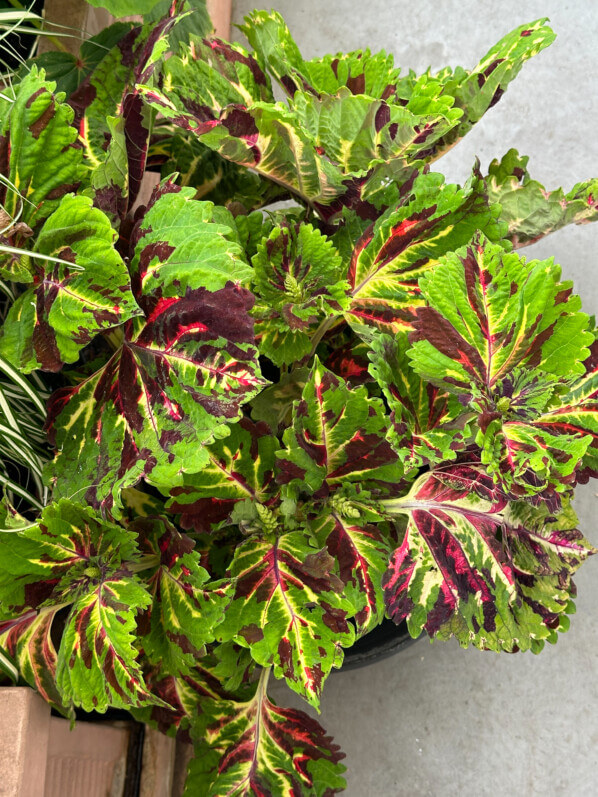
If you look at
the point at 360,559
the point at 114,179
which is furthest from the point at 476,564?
the point at 114,179

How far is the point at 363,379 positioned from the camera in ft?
2.40

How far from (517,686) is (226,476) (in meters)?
0.67

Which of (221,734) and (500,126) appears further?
(500,126)

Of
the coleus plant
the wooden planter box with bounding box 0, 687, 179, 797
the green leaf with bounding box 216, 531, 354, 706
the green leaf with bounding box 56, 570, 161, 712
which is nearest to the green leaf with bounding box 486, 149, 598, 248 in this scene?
the coleus plant

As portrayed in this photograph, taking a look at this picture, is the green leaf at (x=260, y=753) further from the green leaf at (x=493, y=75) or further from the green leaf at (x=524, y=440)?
the green leaf at (x=493, y=75)

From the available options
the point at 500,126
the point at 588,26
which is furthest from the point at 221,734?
the point at 588,26

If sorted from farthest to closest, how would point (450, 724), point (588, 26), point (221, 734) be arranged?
point (588, 26) < point (450, 724) < point (221, 734)

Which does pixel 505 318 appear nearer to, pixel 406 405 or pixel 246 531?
pixel 406 405

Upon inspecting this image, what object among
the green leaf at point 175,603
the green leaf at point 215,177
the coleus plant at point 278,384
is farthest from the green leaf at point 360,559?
the green leaf at point 215,177

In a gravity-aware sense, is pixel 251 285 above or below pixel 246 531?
above

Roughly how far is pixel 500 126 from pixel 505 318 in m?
0.79

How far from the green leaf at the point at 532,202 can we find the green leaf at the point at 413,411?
0.21 m

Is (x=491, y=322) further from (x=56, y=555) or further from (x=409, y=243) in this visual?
(x=56, y=555)

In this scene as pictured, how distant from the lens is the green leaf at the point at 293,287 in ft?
2.06
